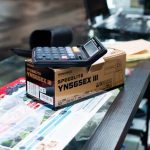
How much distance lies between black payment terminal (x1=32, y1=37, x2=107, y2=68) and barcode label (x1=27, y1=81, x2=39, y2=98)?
0.25ft

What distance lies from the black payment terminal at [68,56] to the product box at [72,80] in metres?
0.02

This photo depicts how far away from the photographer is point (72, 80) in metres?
0.71

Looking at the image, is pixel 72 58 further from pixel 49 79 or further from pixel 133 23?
pixel 133 23

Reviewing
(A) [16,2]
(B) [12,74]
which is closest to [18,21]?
(A) [16,2]

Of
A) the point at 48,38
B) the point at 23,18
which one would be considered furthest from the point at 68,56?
the point at 23,18

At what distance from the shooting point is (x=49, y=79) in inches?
26.7

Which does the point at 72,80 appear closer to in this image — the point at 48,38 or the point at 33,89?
the point at 33,89

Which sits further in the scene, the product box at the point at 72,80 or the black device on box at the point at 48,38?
A: the black device on box at the point at 48,38

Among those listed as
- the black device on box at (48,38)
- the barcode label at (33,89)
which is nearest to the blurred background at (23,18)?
the black device on box at (48,38)

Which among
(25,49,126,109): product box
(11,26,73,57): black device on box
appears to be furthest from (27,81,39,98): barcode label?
(11,26,73,57): black device on box

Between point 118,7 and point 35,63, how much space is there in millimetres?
1548

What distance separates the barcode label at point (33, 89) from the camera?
28.5 inches

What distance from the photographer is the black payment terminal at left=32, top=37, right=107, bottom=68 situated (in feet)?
2.21

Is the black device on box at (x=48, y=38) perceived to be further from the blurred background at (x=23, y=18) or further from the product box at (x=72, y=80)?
the product box at (x=72, y=80)
